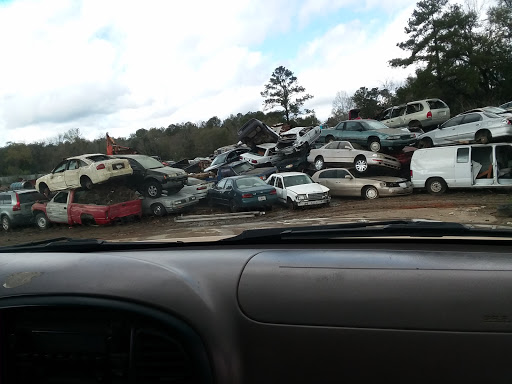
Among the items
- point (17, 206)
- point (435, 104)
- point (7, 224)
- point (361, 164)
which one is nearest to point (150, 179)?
point (17, 206)

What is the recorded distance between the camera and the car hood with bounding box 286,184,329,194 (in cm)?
1448

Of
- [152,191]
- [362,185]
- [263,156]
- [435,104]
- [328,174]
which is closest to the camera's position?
[152,191]

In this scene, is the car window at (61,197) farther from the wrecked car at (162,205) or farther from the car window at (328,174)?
the car window at (328,174)

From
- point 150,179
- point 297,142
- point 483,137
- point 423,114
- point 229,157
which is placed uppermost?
point 423,114

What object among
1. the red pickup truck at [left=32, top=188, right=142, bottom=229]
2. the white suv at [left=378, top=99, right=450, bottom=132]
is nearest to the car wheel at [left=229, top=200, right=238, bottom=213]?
the red pickup truck at [left=32, top=188, right=142, bottom=229]

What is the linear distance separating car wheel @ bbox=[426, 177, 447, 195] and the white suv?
7816 millimetres

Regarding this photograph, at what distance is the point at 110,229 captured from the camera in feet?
40.5

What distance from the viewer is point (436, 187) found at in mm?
14664

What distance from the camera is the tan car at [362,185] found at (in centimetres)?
1484

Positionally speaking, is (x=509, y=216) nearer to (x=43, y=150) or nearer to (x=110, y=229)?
(x=110, y=229)

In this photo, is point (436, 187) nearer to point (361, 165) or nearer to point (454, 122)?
point (361, 165)

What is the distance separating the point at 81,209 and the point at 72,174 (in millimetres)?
2129

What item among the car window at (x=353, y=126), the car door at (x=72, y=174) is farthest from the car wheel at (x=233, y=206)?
the car window at (x=353, y=126)

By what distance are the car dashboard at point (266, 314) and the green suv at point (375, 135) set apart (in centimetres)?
1723
